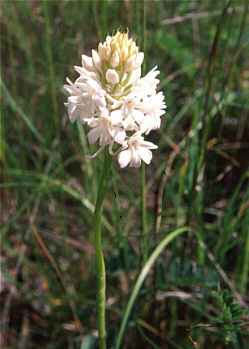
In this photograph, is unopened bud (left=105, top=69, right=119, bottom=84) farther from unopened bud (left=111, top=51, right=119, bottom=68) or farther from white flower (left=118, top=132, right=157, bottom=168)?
white flower (left=118, top=132, right=157, bottom=168)

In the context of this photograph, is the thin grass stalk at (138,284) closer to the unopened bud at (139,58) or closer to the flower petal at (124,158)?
the flower petal at (124,158)

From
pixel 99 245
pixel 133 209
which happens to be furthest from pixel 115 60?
pixel 133 209

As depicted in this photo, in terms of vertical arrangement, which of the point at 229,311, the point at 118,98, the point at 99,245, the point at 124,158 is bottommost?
the point at 229,311

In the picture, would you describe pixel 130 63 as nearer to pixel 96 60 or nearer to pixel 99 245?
pixel 96 60

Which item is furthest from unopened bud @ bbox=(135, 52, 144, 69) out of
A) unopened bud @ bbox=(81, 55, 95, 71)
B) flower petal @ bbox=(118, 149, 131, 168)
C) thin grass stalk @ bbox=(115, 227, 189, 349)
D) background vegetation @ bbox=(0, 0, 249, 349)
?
thin grass stalk @ bbox=(115, 227, 189, 349)

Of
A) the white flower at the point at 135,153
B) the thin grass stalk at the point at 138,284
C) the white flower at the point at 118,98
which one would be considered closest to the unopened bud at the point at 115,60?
the white flower at the point at 118,98
